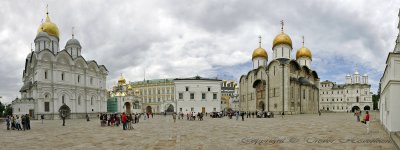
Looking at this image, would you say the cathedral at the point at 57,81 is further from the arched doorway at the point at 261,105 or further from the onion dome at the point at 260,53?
the onion dome at the point at 260,53

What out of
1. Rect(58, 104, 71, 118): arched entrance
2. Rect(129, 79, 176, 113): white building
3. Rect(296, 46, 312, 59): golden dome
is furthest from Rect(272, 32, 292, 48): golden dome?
Rect(129, 79, 176, 113): white building

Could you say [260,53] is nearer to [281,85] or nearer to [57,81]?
[281,85]

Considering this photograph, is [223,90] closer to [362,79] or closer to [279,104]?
[362,79]

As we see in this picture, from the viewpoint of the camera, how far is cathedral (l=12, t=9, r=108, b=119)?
129 ft

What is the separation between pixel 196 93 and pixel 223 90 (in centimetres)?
5929

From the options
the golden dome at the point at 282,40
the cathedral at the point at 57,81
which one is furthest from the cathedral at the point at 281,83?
the cathedral at the point at 57,81

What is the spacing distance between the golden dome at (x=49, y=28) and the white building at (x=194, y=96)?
23185 millimetres

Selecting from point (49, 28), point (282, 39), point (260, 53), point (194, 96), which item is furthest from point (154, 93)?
point (282, 39)

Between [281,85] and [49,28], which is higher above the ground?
[49,28]

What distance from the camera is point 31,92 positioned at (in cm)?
4075

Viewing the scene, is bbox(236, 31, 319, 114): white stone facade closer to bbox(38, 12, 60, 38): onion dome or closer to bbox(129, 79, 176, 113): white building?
bbox(129, 79, 176, 113): white building

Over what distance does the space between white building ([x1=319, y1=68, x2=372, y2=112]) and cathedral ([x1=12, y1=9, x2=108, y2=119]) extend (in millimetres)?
72039

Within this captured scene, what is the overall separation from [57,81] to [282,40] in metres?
37.9

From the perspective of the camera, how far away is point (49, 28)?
47.3 m
